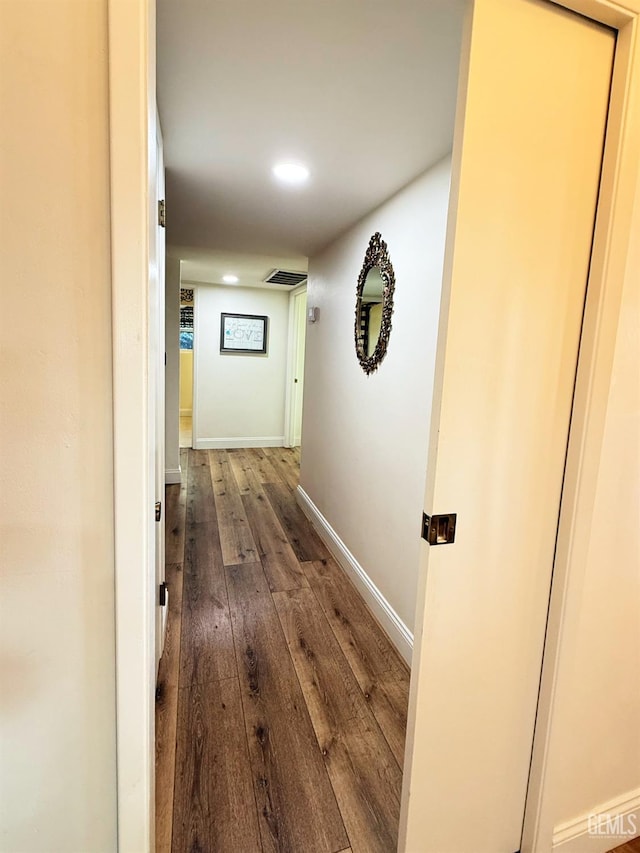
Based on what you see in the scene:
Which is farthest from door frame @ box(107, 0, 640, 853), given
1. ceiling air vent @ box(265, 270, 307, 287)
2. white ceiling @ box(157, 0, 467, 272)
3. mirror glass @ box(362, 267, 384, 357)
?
ceiling air vent @ box(265, 270, 307, 287)

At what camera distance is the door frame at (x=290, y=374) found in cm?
595

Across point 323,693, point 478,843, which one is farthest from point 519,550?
point 323,693

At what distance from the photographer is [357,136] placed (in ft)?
5.35

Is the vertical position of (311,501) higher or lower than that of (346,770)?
higher

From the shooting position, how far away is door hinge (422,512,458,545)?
980 mm

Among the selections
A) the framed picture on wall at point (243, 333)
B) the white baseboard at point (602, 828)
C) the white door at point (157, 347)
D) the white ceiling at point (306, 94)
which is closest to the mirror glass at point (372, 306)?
the white ceiling at point (306, 94)

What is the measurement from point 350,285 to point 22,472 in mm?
2374

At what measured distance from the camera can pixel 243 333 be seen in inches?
229

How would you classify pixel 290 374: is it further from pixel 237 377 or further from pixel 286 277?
pixel 286 277

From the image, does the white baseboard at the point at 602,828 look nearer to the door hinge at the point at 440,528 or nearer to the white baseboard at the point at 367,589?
the white baseboard at the point at 367,589

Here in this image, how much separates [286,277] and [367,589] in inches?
142

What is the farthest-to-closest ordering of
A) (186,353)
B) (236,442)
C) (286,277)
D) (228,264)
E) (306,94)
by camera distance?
(186,353)
(236,442)
(286,277)
(228,264)
(306,94)

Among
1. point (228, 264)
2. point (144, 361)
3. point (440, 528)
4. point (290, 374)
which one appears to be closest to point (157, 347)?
point (144, 361)

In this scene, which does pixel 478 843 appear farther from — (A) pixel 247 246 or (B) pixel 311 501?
(A) pixel 247 246
